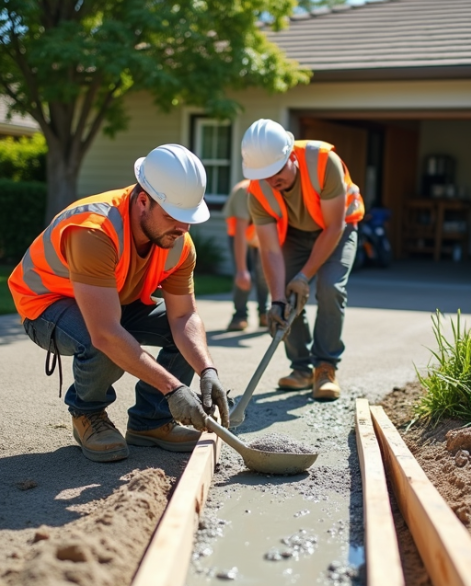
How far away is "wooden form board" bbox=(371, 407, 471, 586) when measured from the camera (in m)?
2.48

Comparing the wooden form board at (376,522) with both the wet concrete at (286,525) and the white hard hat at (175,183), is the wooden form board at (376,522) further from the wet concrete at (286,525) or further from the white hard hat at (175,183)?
the white hard hat at (175,183)

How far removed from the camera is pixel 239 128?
47.9ft

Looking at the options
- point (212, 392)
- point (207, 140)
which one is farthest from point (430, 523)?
point (207, 140)

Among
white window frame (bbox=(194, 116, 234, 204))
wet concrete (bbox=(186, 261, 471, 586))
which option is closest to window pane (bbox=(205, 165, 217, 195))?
white window frame (bbox=(194, 116, 234, 204))

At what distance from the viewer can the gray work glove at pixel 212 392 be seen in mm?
3936

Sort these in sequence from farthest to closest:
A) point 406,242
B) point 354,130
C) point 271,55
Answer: point 406,242
point 354,130
point 271,55

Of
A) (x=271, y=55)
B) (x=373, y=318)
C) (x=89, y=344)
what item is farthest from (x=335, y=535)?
(x=271, y=55)

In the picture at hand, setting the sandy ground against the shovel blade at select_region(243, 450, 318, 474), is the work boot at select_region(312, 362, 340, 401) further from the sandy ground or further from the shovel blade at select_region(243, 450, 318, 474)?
the shovel blade at select_region(243, 450, 318, 474)

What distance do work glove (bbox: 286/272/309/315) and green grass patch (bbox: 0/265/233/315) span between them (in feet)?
15.4

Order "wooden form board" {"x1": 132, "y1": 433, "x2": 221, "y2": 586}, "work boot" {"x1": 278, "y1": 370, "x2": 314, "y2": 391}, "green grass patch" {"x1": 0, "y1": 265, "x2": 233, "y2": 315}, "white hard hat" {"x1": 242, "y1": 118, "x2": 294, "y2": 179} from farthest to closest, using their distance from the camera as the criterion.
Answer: "green grass patch" {"x1": 0, "y1": 265, "x2": 233, "y2": 315}, "work boot" {"x1": 278, "y1": 370, "x2": 314, "y2": 391}, "white hard hat" {"x1": 242, "y1": 118, "x2": 294, "y2": 179}, "wooden form board" {"x1": 132, "y1": 433, "x2": 221, "y2": 586}

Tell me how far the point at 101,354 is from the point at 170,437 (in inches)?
28.3

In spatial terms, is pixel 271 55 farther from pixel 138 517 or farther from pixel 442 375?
pixel 138 517

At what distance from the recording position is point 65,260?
3.94 m

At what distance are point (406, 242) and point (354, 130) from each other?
330 cm
